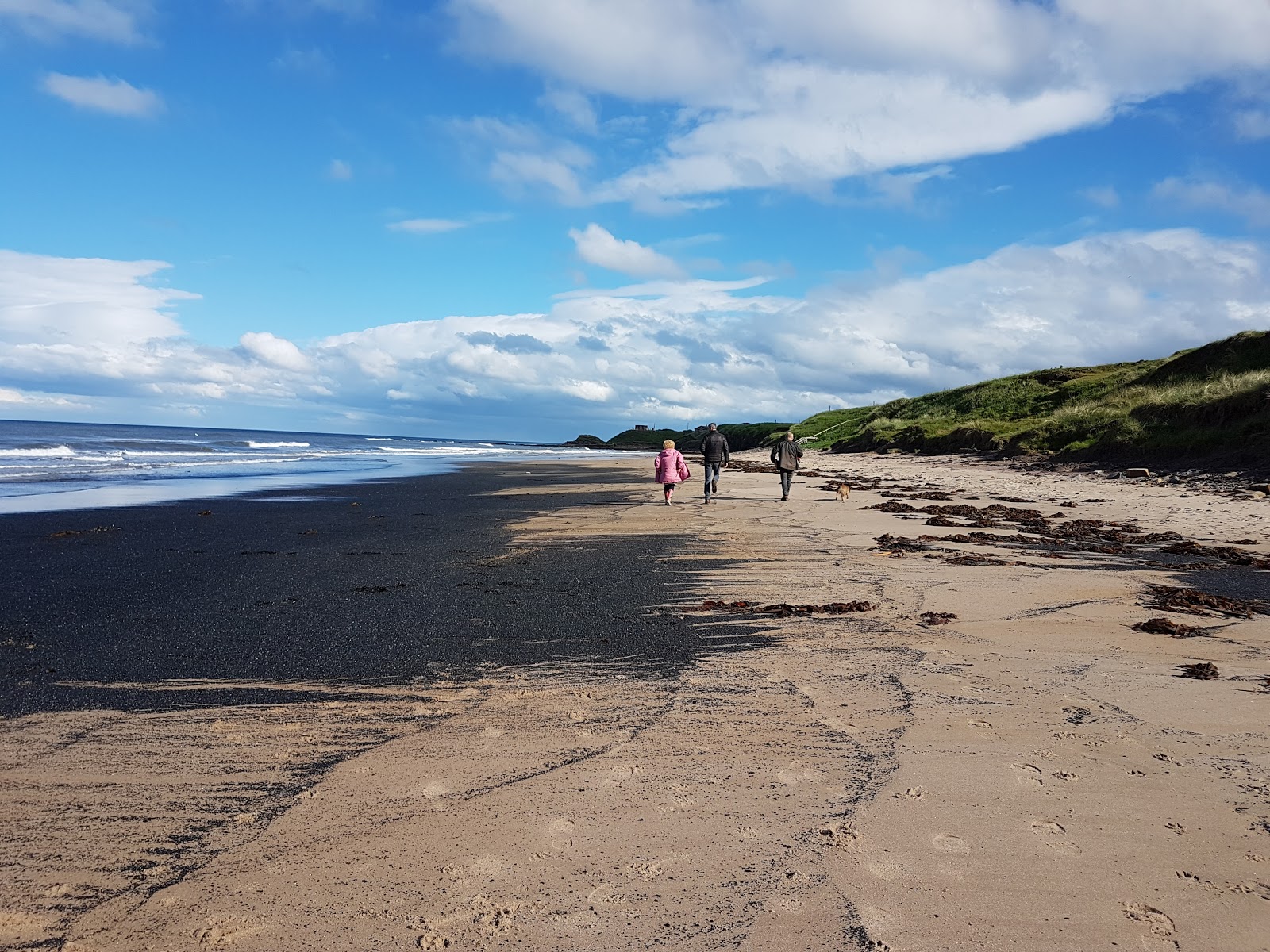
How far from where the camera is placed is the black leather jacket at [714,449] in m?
20.1

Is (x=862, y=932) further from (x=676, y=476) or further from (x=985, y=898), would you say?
(x=676, y=476)

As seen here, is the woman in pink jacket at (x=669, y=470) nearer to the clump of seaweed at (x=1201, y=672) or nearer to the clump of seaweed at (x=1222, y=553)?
the clump of seaweed at (x=1222, y=553)

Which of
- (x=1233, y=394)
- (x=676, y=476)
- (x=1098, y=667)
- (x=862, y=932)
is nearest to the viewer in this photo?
(x=862, y=932)

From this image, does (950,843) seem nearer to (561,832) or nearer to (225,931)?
(561,832)

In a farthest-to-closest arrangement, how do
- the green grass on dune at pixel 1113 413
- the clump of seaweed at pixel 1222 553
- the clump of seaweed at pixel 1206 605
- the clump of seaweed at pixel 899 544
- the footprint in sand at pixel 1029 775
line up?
the green grass on dune at pixel 1113 413 → the clump of seaweed at pixel 899 544 → the clump of seaweed at pixel 1222 553 → the clump of seaweed at pixel 1206 605 → the footprint in sand at pixel 1029 775

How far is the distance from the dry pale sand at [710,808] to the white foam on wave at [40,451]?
45826 millimetres

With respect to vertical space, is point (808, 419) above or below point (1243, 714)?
above

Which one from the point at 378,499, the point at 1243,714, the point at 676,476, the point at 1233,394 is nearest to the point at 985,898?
the point at 1243,714

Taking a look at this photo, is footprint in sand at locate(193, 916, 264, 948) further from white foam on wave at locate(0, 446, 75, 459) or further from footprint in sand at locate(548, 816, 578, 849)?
white foam on wave at locate(0, 446, 75, 459)

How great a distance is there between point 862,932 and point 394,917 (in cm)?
167

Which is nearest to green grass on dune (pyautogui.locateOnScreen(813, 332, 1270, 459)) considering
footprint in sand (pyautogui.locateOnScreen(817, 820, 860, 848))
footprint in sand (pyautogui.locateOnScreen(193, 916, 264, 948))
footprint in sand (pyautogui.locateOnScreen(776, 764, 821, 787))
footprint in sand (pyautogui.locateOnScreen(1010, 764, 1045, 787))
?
footprint in sand (pyautogui.locateOnScreen(1010, 764, 1045, 787))

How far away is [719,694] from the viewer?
5.35 metres

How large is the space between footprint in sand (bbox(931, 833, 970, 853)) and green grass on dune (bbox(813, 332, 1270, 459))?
22.1 m

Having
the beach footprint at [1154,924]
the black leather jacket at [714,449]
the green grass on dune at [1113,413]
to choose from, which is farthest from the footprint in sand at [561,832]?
the green grass on dune at [1113,413]
